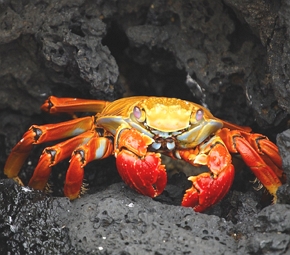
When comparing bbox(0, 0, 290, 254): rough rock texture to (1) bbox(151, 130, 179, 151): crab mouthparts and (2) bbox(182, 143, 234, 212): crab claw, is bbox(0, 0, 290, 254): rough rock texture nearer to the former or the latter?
(2) bbox(182, 143, 234, 212): crab claw

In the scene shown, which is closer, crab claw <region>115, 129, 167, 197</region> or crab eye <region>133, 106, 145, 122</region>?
crab claw <region>115, 129, 167, 197</region>

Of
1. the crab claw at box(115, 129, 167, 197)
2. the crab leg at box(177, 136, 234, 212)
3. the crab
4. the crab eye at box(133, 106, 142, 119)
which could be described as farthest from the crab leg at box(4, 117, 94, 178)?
the crab leg at box(177, 136, 234, 212)

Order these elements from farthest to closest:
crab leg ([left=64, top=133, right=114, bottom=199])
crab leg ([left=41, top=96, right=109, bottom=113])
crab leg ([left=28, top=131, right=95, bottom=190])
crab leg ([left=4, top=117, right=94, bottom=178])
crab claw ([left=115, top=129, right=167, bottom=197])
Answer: crab leg ([left=41, top=96, right=109, bottom=113])
crab leg ([left=4, top=117, right=94, bottom=178])
crab leg ([left=28, top=131, right=95, bottom=190])
crab leg ([left=64, top=133, right=114, bottom=199])
crab claw ([left=115, top=129, right=167, bottom=197])

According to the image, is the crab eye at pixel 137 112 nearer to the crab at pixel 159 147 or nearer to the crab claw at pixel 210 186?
the crab at pixel 159 147

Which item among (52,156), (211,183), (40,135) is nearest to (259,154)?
(211,183)

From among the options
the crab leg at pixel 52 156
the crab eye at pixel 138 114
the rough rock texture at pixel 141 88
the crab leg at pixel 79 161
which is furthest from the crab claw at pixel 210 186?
the crab leg at pixel 52 156

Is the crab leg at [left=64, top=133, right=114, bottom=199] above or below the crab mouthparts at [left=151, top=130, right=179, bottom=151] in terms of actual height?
below

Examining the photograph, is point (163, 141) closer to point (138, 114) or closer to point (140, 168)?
point (138, 114)

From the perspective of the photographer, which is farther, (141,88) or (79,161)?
(141,88)
